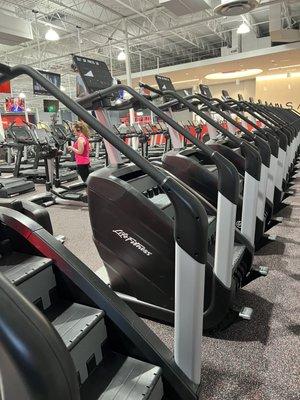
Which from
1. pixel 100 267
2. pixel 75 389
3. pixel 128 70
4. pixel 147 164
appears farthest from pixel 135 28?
pixel 75 389

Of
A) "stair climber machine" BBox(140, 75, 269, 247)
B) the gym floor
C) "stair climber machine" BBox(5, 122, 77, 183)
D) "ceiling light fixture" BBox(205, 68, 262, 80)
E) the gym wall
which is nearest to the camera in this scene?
the gym floor

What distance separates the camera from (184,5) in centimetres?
744

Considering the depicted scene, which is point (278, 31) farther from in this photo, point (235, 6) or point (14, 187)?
point (14, 187)

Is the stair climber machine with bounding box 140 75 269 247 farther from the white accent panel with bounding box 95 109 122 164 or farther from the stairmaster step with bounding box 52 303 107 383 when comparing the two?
the stairmaster step with bounding box 52 303 107 383

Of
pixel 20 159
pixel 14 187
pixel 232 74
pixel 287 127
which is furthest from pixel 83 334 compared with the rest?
pixel 232 74

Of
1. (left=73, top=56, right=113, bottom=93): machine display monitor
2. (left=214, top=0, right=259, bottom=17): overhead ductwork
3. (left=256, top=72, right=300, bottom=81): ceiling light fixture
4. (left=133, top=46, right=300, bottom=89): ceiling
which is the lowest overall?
(left=73, top=56, right=113, bottom=93): machine display monitor

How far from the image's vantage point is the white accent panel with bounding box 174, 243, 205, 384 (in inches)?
50.5

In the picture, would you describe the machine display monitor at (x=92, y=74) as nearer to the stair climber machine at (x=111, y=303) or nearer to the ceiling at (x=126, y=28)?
the stair climber machine at (x=111, y=303)

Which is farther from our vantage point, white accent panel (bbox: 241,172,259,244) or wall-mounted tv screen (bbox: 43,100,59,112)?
wall-mounted tv screen (bbox: 43,100,59,112)

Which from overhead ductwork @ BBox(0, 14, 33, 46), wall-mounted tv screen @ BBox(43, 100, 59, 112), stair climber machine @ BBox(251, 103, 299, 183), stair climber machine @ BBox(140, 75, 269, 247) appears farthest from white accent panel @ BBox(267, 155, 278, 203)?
wall-mounted tv screen @ BBox(43, 100, 59, 112)

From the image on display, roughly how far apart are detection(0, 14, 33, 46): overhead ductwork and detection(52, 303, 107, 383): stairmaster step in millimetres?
7650

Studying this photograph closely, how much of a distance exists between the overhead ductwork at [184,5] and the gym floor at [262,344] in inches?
254

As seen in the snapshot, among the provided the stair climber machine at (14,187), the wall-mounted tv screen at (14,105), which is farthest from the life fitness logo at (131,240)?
the wall-mounted tv screen at (14,105)

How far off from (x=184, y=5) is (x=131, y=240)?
7.30m
